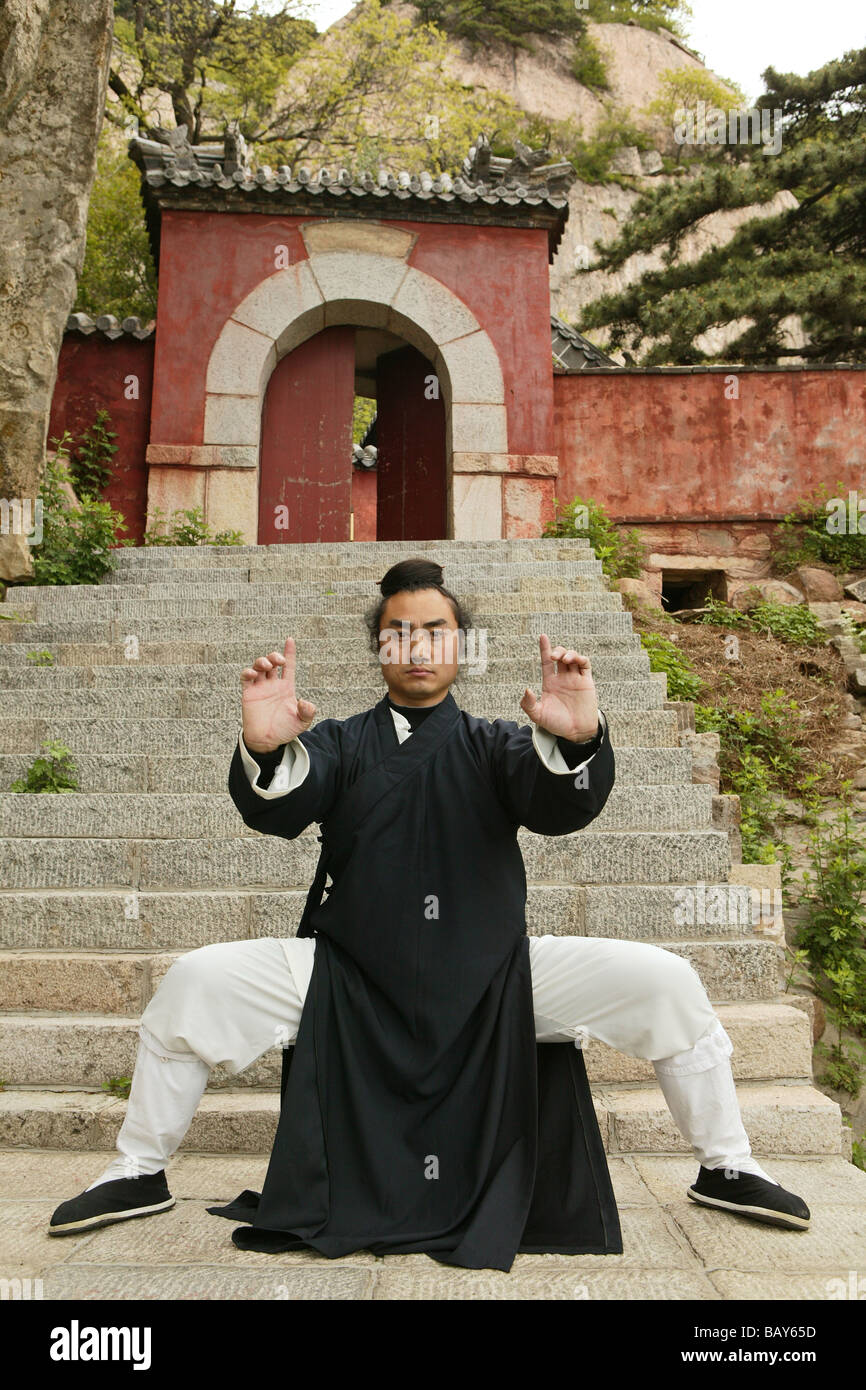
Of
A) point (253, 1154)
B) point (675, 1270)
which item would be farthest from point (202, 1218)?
point (675, 1270)

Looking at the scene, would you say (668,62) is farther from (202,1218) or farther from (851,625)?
(202,1218)

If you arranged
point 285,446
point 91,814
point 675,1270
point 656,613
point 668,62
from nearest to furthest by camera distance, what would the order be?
point 675,1270
point 91,814
point 656,613
point 285,446
point 668,62

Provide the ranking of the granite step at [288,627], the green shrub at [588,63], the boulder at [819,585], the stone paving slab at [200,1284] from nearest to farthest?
1. the stone paving slab at [200,1284]
2. the granite step at [288,627]
3. the boulder at [819,585]
4. the green shrub at [588,63]

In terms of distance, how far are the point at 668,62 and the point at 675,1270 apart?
153 ft

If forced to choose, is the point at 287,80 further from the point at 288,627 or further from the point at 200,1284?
the point at 200,1284

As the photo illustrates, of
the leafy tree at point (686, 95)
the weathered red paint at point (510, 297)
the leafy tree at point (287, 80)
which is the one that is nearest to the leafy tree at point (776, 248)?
the weathered red paint at point (510, 297)

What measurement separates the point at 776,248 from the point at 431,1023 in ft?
50.4

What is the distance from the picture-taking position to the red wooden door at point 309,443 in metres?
9.57

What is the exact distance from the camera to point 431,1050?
2135mm

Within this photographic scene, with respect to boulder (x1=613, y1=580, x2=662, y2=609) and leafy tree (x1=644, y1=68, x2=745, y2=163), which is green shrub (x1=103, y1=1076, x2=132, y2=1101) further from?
leafy tree (x1=644, y1=68, x2=745, y2=163)

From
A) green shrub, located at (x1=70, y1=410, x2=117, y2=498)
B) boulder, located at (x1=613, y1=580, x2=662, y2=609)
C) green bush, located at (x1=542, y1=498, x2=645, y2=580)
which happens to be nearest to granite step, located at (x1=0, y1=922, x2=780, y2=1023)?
boulder, located at (x1=613, y1=580, x2=662, y2=609)

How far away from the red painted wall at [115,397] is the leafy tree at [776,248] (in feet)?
26.2

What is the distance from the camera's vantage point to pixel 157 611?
6.07 meters

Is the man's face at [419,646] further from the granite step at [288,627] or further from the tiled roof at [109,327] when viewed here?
the tiled roof at [109,327]
